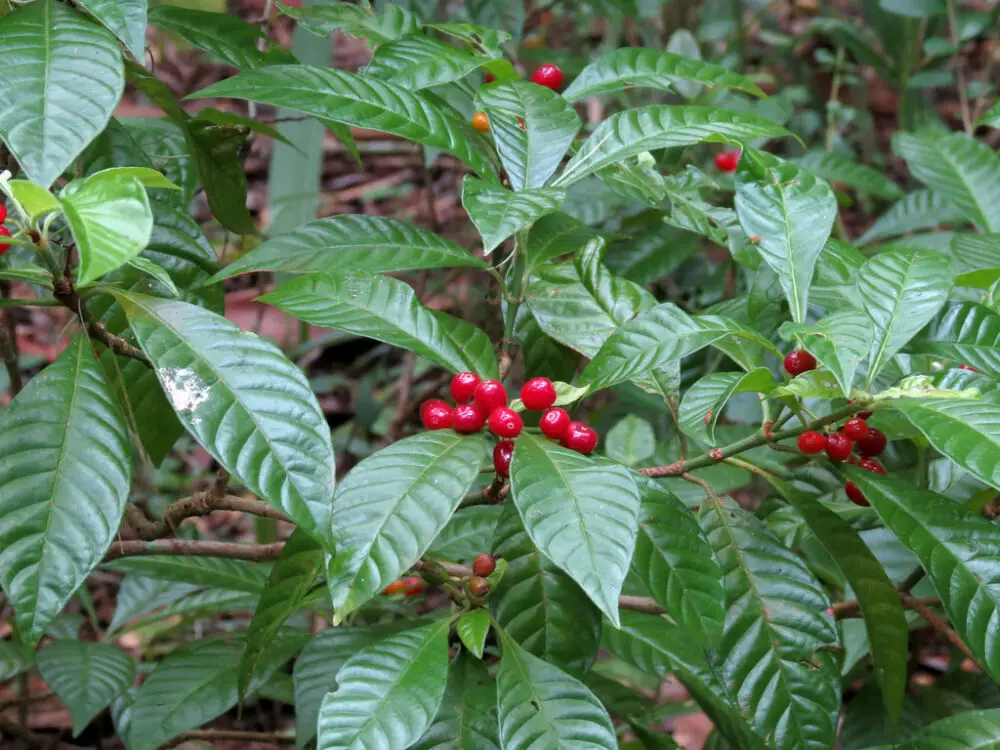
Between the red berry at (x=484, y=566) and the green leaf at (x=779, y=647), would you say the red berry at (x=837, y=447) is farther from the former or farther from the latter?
the red berry at (x=484, y=566)

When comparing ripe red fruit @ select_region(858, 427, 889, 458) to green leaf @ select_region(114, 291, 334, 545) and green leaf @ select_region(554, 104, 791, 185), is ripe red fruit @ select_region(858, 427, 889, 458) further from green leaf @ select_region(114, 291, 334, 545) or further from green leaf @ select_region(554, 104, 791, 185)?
green leaf @ select_region(114, 291, 334, 545)

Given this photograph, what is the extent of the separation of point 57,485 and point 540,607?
49 cm

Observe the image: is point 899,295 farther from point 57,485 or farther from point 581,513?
point 57,485

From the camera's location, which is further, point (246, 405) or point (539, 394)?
point (539, 394)

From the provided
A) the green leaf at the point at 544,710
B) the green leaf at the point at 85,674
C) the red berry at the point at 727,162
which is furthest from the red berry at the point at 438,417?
the red berry at the point at 727,162

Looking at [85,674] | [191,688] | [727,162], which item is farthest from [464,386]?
[727,162]

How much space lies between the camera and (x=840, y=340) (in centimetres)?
94

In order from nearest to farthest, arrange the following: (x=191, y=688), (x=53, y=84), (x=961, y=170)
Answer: (x=53, y=84)
(x=191, y=688)
(x=961, y=170)

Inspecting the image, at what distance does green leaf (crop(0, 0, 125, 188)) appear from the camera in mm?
894

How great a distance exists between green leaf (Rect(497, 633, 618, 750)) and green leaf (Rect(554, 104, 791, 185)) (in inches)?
20.5

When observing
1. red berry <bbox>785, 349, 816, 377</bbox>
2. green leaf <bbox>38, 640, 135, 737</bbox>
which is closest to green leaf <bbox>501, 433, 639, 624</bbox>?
red berry <bbox>785, 349, 816, 377</bbox>

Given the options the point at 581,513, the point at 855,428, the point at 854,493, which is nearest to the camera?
the point at 581,513

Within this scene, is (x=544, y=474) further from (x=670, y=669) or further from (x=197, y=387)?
(x=670, y=669)

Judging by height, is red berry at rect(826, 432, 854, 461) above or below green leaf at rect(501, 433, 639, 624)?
below
